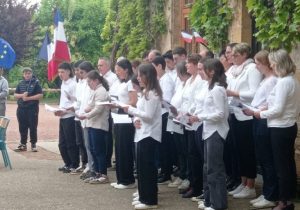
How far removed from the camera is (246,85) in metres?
7.62

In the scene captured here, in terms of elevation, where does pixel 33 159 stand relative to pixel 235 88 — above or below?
below

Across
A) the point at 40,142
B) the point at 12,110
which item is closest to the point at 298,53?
the point at 40,142

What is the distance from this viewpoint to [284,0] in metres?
7.91

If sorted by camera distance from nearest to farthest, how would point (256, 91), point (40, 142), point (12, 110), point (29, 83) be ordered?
1. point (256, 91)
2. point (29, 83)
3. point (40, 142)
4. point (12, 110)

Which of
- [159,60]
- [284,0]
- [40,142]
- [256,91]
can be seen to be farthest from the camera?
[40,142]

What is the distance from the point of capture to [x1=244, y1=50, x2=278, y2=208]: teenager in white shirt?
710 cm

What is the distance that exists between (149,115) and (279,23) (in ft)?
6.84

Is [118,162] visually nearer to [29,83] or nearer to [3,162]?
[3,162]

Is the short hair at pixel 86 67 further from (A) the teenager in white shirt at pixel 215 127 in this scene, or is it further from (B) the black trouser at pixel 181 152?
(A) the teenager in white shirt at pixel 215 127

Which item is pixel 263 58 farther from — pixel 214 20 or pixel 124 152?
pixel 214 20

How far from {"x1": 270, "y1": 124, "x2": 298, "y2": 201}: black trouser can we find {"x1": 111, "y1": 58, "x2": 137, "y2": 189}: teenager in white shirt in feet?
8.10

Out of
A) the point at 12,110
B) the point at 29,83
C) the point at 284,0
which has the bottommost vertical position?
the point at 12,110

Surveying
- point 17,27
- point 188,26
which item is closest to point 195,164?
point 188,26

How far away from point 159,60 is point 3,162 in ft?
14.1
